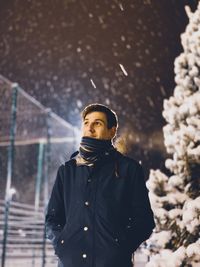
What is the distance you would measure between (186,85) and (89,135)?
4.78 meters

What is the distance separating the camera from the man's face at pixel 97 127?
2559mm

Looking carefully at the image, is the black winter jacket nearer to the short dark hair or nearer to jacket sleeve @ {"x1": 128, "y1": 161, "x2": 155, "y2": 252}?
jacket sleeve @ {"x1": 128, "y1": 161, "x2": 155, "y2": 252}

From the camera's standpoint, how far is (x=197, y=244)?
5.81 m

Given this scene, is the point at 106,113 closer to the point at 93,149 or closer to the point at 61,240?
the point at 93,149

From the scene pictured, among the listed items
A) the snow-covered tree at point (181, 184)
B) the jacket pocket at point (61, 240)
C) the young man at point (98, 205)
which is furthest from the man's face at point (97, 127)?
the snow-covered tree at point (181, 184)

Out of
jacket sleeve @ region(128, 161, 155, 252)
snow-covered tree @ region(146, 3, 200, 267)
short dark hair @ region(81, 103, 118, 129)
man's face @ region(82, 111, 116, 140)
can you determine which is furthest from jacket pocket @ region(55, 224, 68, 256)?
snow-covered tree @ region(146, 3, 200, 267)

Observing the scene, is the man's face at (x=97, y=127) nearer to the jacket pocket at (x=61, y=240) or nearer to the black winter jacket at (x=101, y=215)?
the black winter jacket at (x=101, y=215)

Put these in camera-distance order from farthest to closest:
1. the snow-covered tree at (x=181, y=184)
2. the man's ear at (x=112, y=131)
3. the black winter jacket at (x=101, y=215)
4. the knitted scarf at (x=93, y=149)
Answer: the snow-covered tree at (x=181, y=184)
the man's ear at (x=112, y=131)
the knitted scarf at (x=93, y=149)
the black winter jacket at (x=101, y=215)

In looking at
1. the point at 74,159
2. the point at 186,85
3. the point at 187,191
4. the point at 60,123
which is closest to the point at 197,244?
the point at 187,191

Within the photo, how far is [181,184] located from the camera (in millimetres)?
6527

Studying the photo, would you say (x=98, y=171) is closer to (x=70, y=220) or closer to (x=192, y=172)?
(x=70, y=220)

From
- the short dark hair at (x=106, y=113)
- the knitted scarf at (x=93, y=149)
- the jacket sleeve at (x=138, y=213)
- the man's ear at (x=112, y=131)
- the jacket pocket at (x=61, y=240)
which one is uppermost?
the short dark hair at (x=106, y=113)

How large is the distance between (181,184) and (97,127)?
417 cm

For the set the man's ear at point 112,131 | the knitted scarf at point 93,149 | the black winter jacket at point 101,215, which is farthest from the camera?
the man's ear at point 112,131
